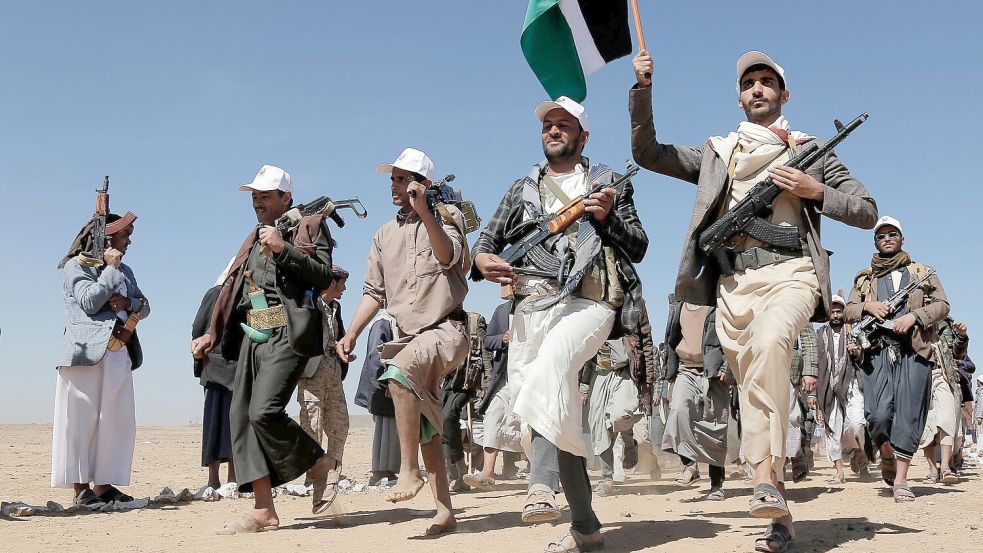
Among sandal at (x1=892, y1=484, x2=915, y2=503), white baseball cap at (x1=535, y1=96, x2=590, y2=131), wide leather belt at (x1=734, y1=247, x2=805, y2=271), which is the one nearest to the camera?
wide leather belt at (x1=734, y1=247, x2=805, y2=271)

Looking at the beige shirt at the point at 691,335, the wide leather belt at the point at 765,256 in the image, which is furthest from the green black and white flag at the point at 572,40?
the beige shirt at the point at 691,335

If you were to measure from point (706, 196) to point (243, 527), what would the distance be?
3.87 metres

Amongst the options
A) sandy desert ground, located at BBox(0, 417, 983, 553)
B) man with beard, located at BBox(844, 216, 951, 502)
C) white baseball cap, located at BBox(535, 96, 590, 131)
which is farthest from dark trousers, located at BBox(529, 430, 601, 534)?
man with beard, located at BBox(844, 216, 951, 502)

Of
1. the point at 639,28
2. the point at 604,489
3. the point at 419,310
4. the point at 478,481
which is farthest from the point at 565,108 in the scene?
the point at 604,489

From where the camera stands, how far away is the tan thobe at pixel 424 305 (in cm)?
651

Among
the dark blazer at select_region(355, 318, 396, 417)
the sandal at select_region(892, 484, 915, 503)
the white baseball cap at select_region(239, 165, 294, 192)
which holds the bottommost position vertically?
the sandal at select_region(892, 484, 915, 503)

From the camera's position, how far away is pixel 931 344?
31.9ft

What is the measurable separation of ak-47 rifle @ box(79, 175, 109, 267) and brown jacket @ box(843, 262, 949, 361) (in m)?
7.37

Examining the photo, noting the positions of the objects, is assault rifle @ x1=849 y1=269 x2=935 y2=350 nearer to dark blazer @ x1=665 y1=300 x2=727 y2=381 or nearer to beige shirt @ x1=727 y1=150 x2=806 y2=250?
dark blazer @ x1=665 y1=300 x2=727 y2=381

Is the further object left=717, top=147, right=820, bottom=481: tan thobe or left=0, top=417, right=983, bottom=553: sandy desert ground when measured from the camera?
left=0, top=417, right=983, bottom=553: sandy desert ground

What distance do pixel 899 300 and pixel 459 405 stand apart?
498 centimetres

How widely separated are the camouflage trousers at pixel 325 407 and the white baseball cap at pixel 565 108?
4988mm

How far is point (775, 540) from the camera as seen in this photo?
5195mm

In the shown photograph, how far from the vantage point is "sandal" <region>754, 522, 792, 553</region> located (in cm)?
518
